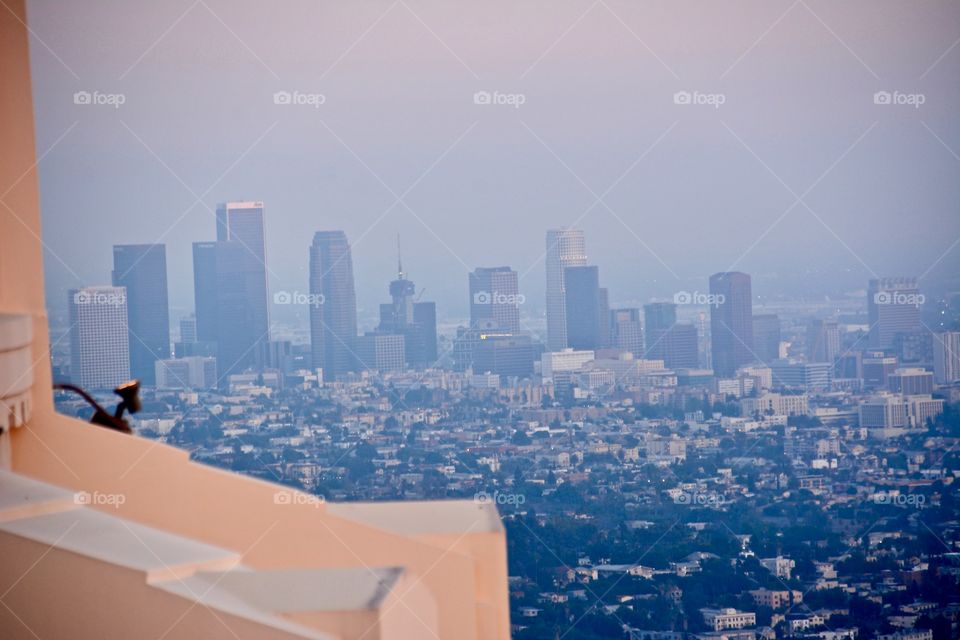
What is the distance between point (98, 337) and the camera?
9.12m

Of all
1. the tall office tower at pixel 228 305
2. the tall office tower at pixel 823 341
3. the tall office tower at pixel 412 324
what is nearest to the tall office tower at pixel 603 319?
the tall office tower at pixel 412 324

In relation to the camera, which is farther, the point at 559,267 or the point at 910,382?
the point at 559,267

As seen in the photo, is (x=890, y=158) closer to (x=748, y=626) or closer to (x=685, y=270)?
(x=685, y=270)

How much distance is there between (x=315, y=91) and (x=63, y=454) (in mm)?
13474

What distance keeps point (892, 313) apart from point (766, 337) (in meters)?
1.89

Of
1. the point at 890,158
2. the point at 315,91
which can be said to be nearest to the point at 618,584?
the point at 315,91

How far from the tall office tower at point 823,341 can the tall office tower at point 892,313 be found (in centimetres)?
50

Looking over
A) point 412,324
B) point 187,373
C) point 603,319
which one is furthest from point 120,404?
point 603,319

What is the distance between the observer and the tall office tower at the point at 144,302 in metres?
11.2

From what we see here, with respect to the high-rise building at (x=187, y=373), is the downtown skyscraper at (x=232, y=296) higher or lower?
higher

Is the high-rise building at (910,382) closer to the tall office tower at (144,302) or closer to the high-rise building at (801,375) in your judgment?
the high-rise building at (801,375)

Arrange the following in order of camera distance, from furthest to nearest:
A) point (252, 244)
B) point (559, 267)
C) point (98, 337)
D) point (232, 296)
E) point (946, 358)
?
point (559, 267)
point (946, 358)
point (252, 244)
point (232, 296)
point (98, 337)

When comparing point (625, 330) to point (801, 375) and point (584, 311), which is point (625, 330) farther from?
point (801, 375)

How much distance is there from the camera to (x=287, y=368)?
13.5 meters
